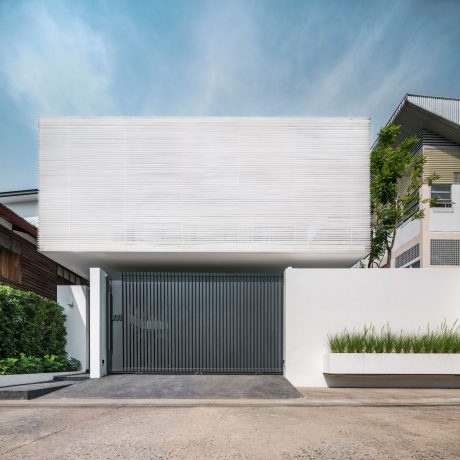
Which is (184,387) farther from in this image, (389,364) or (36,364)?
A: (389,364)

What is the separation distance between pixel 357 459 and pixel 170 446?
2.25m

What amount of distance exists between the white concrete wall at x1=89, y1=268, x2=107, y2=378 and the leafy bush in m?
5.88

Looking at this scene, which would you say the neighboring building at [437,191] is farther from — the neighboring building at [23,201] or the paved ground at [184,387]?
the neighboring building at [23,201]

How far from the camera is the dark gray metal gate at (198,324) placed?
10.8 meters

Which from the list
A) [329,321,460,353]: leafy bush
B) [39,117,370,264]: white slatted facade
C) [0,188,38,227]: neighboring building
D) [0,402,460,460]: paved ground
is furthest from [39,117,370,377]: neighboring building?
[0,188,38,227]: neighboring building

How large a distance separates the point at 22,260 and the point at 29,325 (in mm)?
4790

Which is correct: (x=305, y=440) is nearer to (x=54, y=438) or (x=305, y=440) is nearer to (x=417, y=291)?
(x=54, y=438)

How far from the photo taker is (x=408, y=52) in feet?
56.5

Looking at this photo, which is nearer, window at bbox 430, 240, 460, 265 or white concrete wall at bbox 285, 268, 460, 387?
white concrete wall at bbox 285, 268, 460, 387

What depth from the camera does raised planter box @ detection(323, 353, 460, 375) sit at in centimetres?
911

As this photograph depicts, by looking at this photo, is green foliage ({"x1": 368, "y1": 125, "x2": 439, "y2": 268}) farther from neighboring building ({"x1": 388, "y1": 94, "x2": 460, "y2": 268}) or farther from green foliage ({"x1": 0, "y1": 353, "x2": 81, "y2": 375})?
green foliage ({"x1": 0, "y1": 353, "x2": 81, "y2": 375})

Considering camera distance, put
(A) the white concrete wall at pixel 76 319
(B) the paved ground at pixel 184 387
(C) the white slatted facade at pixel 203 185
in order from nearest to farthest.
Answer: (B) the paved ground at pixel 184 387
(C) the white slatted facade at pixel 203 185
(A) the white concrete wall at pixel 76 319

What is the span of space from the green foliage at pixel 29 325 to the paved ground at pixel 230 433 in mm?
2543

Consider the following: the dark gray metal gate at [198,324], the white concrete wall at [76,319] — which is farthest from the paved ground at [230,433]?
the white concrete wall at [76,319]
